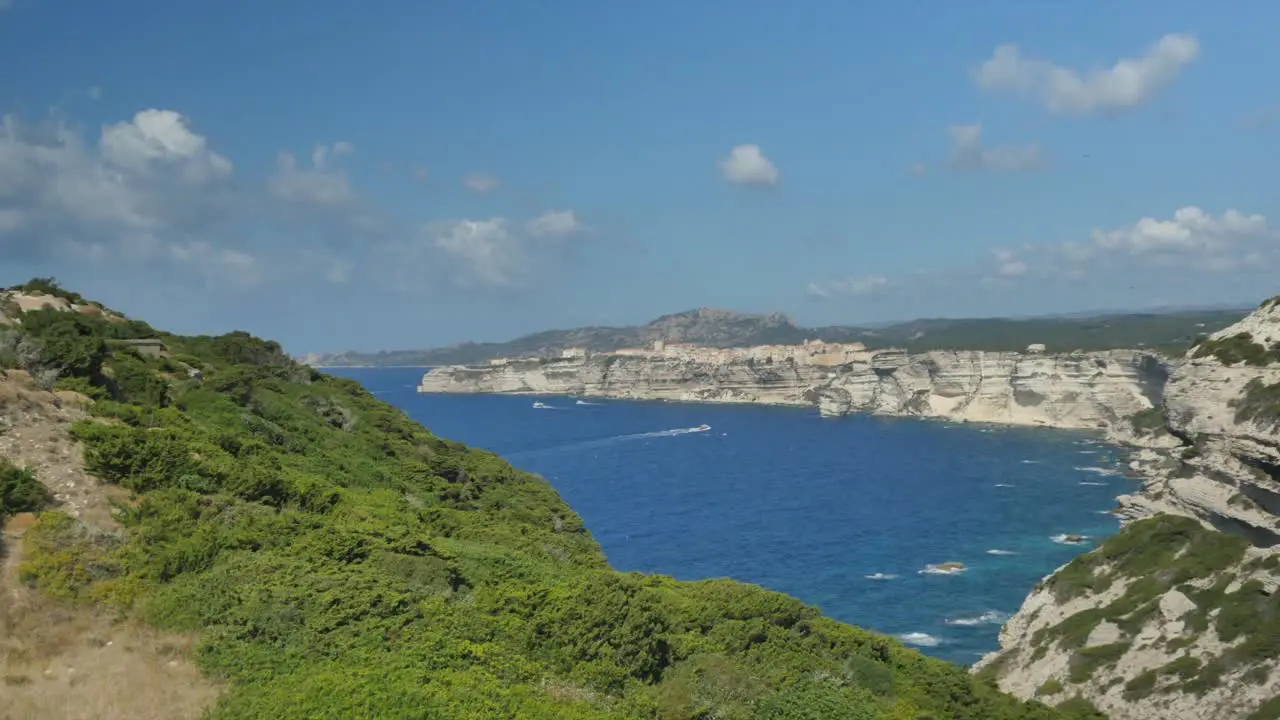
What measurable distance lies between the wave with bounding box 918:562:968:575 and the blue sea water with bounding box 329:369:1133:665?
1.98 ft

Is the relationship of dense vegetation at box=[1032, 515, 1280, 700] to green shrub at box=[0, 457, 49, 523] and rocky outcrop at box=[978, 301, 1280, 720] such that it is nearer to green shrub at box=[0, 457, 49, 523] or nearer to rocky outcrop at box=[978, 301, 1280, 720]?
rocky outcrop at box=[978, 301, 1280, 720]

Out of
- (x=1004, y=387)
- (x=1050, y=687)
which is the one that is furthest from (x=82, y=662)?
(x=1004, y=387)

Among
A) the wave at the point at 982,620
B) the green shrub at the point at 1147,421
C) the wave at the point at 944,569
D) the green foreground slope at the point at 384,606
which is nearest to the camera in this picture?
the green foreground slope at the point at 384,606

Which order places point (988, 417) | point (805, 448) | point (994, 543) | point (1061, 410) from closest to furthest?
point (994, 543), point (805, 448), point (1061, 410), point (988, 417)

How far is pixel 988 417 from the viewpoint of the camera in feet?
422

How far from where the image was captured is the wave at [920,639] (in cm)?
3866

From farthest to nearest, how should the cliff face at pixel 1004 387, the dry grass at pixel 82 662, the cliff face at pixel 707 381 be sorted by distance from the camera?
the cliff face at pixel 707 381 < the cliff face at pixel 1004 387 < the dry grass at pixel 82 662

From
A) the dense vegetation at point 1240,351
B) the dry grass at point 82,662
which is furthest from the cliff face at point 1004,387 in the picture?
the dry grass at point 82,662

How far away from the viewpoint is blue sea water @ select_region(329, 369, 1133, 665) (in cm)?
4778

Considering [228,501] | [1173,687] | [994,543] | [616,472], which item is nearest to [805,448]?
[616,472]

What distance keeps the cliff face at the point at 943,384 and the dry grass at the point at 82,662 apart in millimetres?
111131

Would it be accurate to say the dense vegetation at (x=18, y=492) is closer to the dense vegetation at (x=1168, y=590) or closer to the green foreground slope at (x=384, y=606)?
the green foreground slope at (x=384, y=606)

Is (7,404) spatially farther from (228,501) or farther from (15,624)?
(15,624)

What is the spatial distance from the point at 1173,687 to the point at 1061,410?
10414 centimetres
